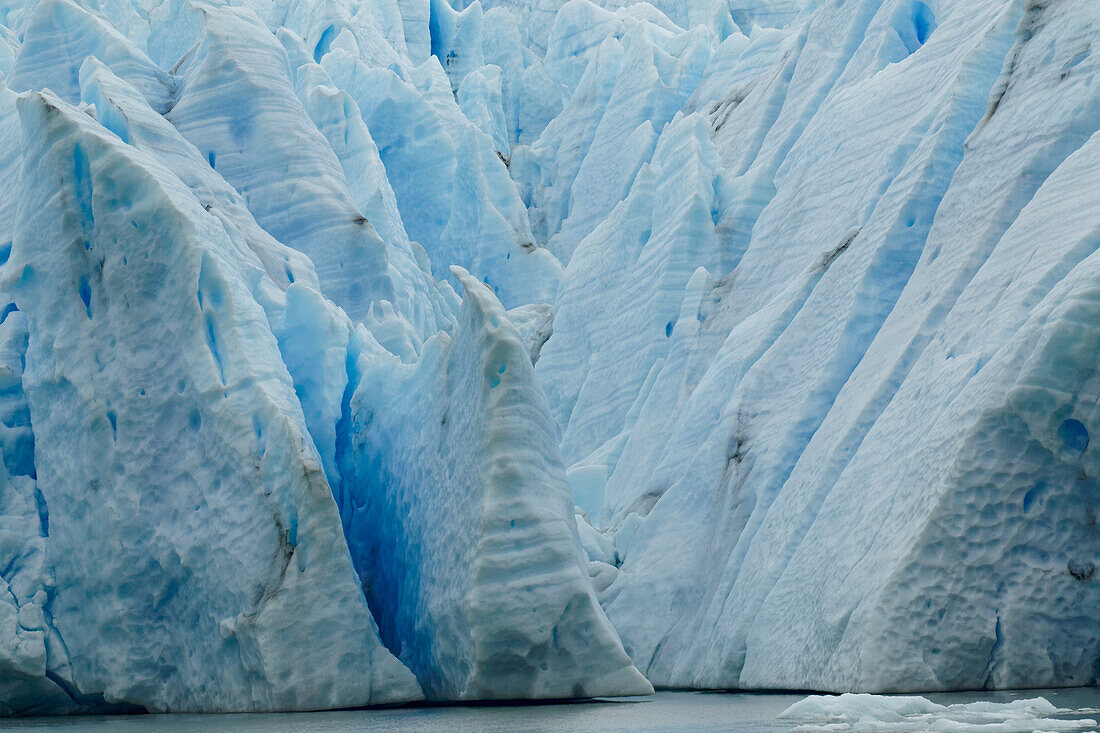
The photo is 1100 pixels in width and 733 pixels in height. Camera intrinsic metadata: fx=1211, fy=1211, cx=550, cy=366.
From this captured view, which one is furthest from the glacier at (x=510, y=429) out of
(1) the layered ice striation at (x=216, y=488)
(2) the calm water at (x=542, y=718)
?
(2) the calm water at (x=542, y=718)

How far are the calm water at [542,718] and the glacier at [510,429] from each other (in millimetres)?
355

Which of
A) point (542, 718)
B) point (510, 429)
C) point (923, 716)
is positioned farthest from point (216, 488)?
point (923, 716)

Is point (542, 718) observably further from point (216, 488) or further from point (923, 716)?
point (216, 488)

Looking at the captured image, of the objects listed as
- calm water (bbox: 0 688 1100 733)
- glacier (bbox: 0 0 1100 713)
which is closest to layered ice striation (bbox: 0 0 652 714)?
glacier (bbox: 0 0 1100 713)

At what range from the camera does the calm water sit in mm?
6484

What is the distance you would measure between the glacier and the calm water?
0.36 m

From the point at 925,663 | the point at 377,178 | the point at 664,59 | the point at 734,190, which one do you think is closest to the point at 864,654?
the point at 925,663

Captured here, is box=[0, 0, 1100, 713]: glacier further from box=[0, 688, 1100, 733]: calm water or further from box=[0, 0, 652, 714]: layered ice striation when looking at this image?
box=[0, 688, 1100, 733]: calm water

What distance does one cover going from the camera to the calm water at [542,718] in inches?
255

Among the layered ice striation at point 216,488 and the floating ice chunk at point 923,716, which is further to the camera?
the layered ice striation at point 216,488

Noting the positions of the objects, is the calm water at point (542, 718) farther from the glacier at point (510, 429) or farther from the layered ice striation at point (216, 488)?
the layered ice striation at point (216, 488)

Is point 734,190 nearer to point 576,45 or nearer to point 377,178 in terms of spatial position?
point 377,178

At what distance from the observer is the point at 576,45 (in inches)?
1006

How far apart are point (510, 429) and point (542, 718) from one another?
2.44m
